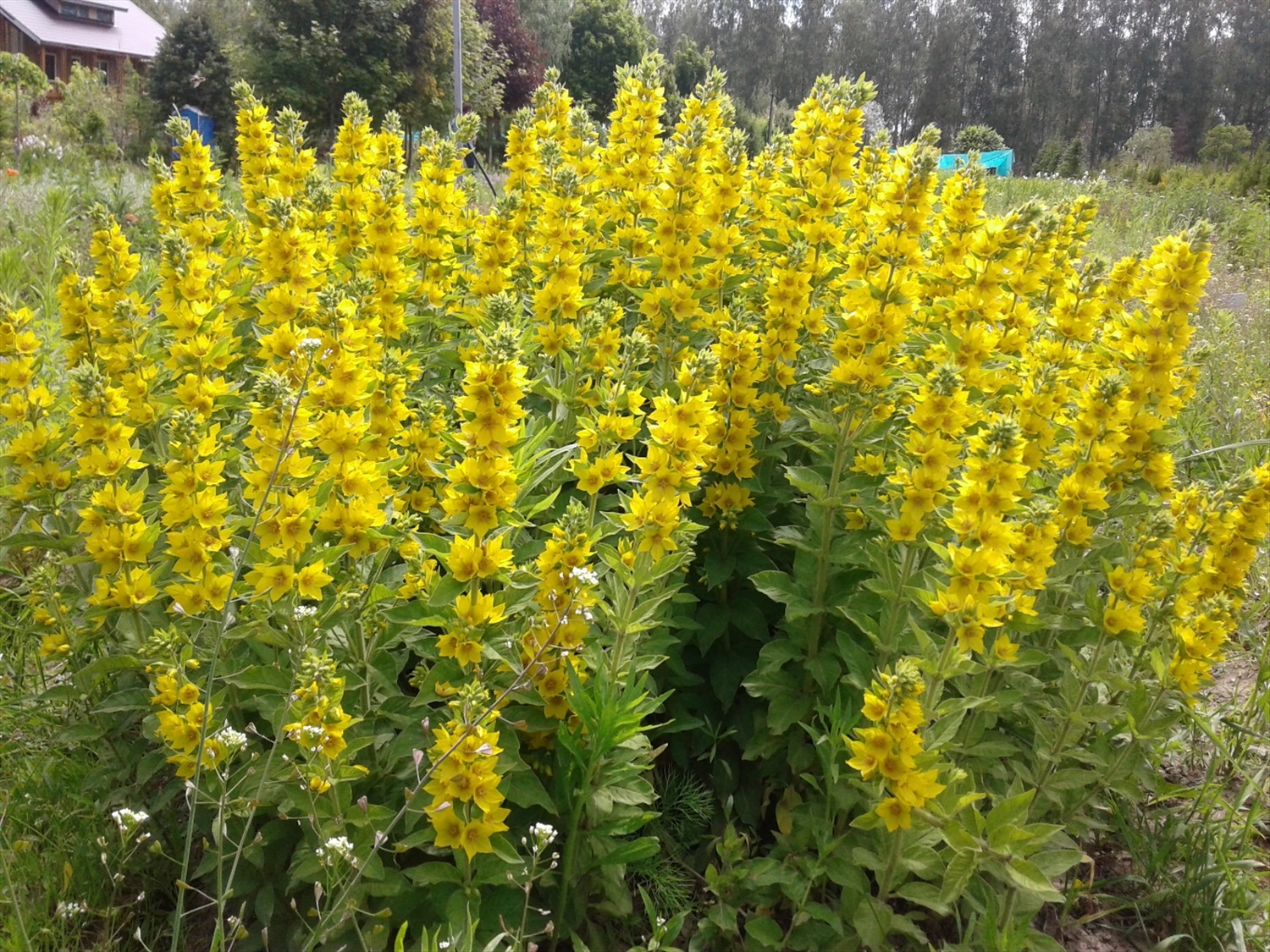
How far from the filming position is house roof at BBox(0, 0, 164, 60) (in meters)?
40.6

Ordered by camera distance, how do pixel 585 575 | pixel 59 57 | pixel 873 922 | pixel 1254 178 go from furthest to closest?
pixel 59 57, pixel 1254 178, pixel 873 922, pixel 585 575

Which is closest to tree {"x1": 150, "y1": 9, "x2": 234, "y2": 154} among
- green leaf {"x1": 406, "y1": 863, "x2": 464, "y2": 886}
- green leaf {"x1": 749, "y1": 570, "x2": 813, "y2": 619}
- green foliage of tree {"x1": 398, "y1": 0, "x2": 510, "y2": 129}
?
green foliage of tree {"x1": 398, "y1": 0, "x2": 510, "y2": 129}

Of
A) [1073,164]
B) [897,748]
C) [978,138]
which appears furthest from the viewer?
[1073,164]

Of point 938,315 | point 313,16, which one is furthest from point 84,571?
point 313,16

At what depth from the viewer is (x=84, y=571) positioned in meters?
2.53

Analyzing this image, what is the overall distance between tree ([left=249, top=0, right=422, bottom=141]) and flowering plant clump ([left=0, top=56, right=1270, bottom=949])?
17.7m

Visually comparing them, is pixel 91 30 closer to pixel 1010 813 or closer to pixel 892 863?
pixel 892 863

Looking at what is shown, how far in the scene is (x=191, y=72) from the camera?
26.4 m

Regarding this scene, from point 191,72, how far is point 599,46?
16744mm

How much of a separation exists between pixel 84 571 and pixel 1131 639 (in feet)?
9.81

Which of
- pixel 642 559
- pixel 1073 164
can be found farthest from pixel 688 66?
pixel 642 559

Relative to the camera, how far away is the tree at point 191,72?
25484mm

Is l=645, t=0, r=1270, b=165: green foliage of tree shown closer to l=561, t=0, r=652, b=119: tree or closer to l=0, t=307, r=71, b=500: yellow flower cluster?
l=561, t=0, r=652, b=119: tree

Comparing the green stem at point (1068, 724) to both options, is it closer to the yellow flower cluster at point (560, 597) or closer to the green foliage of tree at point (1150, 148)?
the yellow flower cluster at point (560, 597)
